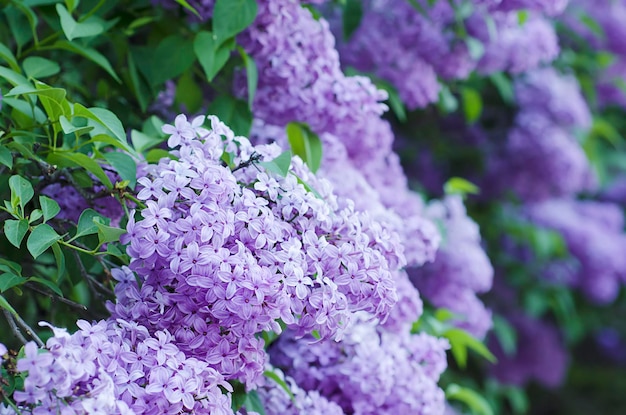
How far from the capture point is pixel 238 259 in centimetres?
112

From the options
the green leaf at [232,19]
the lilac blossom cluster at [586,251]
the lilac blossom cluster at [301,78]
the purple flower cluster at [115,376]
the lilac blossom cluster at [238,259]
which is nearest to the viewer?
the purple flower cluster at [115,376]

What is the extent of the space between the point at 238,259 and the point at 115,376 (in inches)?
8.7

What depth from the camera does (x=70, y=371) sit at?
3.26 ft

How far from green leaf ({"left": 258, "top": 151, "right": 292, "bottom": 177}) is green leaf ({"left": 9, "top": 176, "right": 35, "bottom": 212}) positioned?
1.13 feet

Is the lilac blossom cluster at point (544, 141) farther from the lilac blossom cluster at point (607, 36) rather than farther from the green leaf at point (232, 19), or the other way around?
the green leaf at point (232, 19)

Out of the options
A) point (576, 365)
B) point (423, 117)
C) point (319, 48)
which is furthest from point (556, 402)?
point (319, 48)

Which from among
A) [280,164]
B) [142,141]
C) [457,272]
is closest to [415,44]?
[457,272]

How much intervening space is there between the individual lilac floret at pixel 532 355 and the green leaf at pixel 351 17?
6.80 ft

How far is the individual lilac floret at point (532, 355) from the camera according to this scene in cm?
373

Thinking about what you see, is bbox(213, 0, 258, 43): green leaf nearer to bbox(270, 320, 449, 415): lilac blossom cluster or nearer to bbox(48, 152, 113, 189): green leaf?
bbox(48, 152, 113, 189): green leaf

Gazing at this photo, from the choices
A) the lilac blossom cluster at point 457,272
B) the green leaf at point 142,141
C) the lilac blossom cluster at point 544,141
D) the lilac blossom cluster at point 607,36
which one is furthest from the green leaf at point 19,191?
the lilac blossom cluster at point 607,36

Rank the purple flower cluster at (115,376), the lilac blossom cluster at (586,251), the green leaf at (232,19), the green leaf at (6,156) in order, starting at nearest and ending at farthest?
the purple flower cluster at (115,376)
the green leaf at (6,156)
the green leaf at (232,19)
the lilac blossom cluster at (586,251)

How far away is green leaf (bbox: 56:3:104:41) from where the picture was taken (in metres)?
1.47

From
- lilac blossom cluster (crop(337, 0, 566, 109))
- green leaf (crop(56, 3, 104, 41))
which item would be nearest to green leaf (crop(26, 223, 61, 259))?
green leaf (crop(56, 3, 104, 41))
